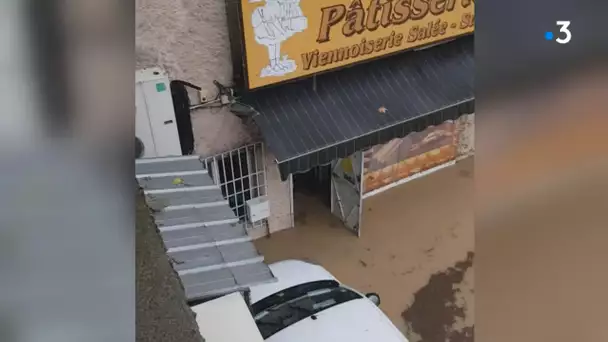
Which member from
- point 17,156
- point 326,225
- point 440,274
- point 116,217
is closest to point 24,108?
point 17,156

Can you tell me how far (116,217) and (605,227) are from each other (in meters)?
0.68

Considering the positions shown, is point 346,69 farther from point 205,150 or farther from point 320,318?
point 320,318

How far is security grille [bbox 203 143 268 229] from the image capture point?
23.7 ft

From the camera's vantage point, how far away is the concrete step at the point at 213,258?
4.16 metres

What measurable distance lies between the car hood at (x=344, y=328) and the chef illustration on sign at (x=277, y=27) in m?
2.48

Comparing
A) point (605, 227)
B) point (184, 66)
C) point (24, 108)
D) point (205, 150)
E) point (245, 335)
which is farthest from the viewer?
point (205, 150)

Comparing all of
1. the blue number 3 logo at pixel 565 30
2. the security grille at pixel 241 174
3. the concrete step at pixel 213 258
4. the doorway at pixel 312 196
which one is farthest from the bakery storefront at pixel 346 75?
the blue number 3 logo at pixel 565 30

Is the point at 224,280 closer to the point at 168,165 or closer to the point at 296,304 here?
the point at 296,304

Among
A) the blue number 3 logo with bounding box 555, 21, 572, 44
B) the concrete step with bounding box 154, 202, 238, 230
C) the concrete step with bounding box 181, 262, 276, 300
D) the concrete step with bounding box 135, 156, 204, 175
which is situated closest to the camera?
the blue number 3 logo with bounding box 555, 21, 572, 44

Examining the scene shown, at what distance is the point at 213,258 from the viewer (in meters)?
4.27

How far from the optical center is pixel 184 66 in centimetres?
655

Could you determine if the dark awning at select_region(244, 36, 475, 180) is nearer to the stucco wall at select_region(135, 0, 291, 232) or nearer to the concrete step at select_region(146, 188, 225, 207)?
the stucco wall at select_region(135, 0, 291, 232)

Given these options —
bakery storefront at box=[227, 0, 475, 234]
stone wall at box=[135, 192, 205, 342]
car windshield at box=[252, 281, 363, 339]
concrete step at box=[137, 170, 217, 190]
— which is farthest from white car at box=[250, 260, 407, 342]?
stone wall at box=[135, 192, 205, 342]

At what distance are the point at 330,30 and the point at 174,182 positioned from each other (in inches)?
98.5
